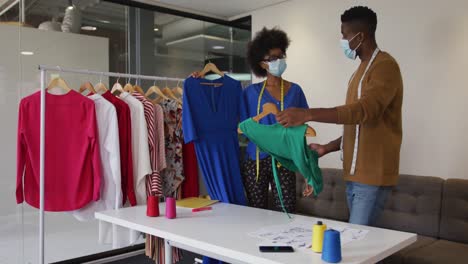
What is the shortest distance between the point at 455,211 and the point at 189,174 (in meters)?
1.91

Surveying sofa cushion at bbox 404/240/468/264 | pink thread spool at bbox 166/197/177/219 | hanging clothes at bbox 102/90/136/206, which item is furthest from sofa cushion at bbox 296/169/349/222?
pink thread spool at bbox 166/197/177/219

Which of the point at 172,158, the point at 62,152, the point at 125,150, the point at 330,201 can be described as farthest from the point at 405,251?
the point at 62,152

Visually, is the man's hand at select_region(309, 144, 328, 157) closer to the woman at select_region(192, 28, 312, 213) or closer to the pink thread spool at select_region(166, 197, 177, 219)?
the woman at select_region(192, 28, 312, 213)

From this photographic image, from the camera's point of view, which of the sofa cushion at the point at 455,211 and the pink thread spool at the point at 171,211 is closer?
the pink thread spool at the point at 171,211

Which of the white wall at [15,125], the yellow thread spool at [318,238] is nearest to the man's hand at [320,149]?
the yellow thread spool at [318,238]

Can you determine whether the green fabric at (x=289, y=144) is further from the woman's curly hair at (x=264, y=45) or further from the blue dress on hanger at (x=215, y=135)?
the woman's curly hair at (x=264, y=45)

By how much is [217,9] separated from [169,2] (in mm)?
571

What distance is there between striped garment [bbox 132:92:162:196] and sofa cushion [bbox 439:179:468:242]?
6.65ft

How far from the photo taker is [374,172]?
1.89m

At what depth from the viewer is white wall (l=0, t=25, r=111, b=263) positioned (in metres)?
3.29

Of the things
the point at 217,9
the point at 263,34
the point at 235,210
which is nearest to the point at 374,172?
the point at 235,210

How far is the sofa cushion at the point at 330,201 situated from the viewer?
349 centimetres

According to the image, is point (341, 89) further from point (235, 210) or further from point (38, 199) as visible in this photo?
point (38, 199)

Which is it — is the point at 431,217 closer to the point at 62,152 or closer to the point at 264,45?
the point at 264,45
